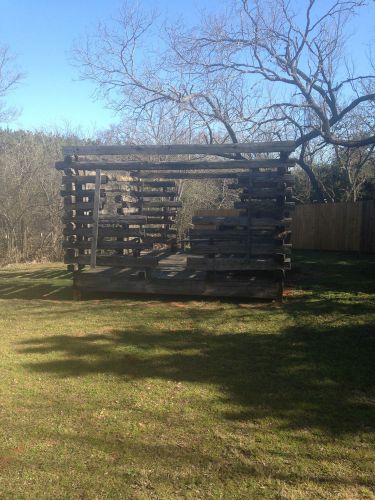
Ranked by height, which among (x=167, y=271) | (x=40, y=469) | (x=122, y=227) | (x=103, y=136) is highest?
(x=103, y=136)

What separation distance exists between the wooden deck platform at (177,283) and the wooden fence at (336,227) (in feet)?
36.5

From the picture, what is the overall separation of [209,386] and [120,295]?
200 inches

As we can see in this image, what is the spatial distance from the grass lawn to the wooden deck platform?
762 millimetres

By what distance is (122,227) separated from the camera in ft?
29.2

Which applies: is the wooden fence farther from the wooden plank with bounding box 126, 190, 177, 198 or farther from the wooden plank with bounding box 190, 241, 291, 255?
the wooden plank with bounding box 190, 241, 291, 255

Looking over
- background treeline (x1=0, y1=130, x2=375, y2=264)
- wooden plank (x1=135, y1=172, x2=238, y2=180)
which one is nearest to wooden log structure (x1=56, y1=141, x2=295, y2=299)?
wooden plank (x1=135, y1=172, x2=238, y2=180)

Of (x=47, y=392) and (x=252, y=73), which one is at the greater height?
(x=252, y=73)

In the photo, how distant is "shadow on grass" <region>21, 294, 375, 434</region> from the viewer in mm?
3773

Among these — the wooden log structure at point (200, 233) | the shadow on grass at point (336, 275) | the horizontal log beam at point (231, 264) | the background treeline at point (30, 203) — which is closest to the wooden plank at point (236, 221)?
the wooden log structure at point (200, 233)

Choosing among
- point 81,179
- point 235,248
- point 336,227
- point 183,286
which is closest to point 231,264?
point 235,248

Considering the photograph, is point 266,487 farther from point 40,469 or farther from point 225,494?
point 40,469

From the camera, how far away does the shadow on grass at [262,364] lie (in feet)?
12.4

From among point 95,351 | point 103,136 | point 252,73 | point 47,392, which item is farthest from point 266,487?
point 103,136

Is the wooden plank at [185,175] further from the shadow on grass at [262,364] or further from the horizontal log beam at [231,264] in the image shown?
the shadow on grass at [262,364]
